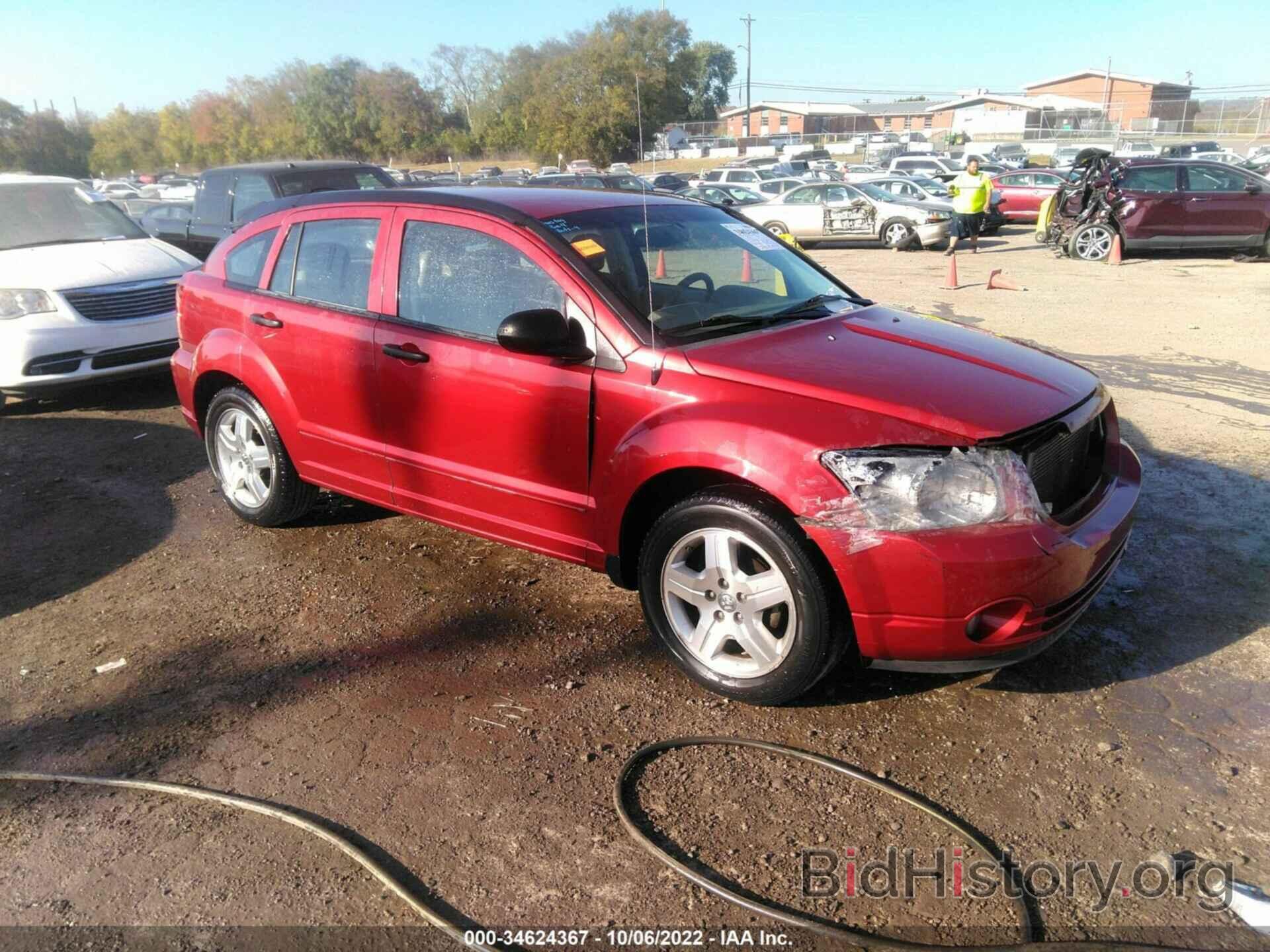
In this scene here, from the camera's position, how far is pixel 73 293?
7262 millimetres

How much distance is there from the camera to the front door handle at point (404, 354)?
12.8ft

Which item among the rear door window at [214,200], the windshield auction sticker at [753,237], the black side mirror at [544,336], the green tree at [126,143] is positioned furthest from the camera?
the green tree at [126,143]

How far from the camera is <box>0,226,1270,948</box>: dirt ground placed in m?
2.52

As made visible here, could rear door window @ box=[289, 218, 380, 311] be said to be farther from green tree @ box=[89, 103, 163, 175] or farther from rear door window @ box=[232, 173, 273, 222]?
green tree @ box=[89, 103, 163, 175]

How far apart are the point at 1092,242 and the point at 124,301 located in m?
14.8

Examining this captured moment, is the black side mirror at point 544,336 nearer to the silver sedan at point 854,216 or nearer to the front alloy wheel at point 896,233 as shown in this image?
the silver sedan at point 854,216

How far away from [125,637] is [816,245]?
61.8 ft

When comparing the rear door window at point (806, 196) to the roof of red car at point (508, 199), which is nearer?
the roof of red car at point (508, 199)

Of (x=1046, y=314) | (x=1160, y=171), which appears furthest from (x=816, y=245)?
(x=1046, y=314)

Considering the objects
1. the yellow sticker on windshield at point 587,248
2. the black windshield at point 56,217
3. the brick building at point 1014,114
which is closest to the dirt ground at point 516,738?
the yellow sticker on windshield at point 587,248

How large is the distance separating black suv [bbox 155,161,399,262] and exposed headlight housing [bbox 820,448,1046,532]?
28.5 feet

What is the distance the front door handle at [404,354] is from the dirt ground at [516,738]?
1097 mm

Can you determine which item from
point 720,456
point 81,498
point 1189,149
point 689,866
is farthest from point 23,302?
point 1189,149

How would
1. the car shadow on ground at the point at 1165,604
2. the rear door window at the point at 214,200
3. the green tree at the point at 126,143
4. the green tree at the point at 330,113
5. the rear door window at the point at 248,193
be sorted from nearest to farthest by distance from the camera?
the car shadow on ground at the point at 1165,604, the rear door window at the point at 248,193, the rear door window at the point at 214,200, the green tree at the point at 330,113, the green tree at the point at 126,143
